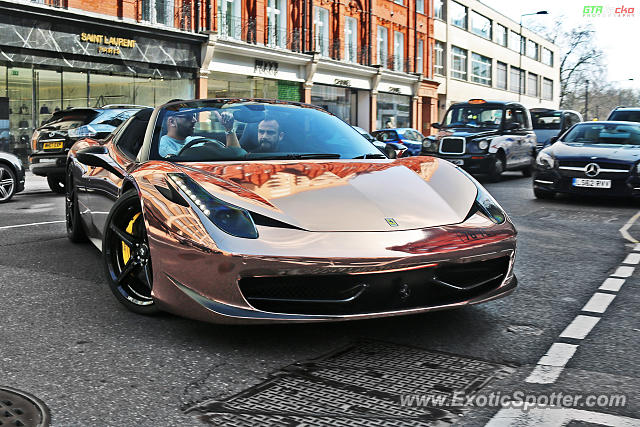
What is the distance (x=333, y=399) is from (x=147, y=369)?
0.91 meters

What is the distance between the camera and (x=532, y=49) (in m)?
69.9

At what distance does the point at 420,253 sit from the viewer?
3441 millimetres

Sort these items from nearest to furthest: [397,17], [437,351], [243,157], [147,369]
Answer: [147,369]
[437,351]
[243,157]
[397,17]

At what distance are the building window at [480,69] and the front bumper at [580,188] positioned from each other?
4287 cm

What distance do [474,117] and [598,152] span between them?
563cm

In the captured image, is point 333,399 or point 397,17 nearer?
point 333,399

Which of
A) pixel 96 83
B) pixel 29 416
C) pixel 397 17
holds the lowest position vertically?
pixel 29 416

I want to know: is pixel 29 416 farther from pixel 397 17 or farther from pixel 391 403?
pixel 397 17

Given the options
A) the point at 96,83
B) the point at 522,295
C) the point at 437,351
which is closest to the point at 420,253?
the point at 437,351

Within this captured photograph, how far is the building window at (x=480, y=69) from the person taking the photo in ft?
174

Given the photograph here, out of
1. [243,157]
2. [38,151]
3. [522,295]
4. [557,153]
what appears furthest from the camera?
[38,151]

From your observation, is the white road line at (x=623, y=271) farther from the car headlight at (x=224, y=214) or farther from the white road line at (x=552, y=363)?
the car headlight at (x=224, y=214)

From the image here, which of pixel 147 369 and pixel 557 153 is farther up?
pixel 557 153

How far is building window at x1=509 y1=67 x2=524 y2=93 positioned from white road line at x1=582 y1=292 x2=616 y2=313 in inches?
2376
